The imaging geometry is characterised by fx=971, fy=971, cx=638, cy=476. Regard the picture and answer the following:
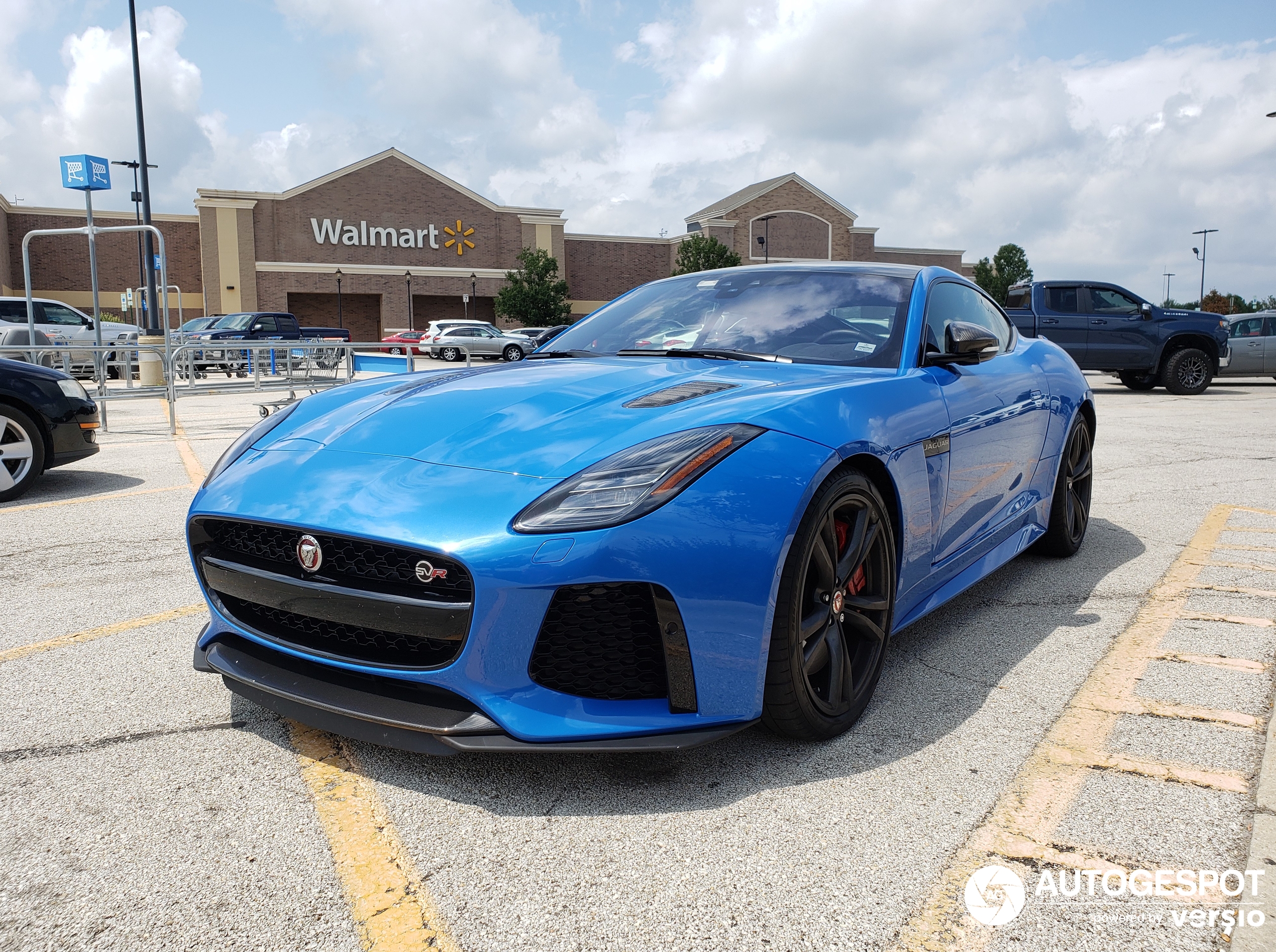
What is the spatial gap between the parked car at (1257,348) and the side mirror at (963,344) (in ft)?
62.3

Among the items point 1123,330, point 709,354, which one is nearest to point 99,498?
point 709,354

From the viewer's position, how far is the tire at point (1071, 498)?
4.62m

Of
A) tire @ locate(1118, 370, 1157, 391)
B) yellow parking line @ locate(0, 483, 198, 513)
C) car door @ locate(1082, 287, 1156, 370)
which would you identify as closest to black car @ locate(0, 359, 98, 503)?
yellow parking line @ locate(0, 483, 198, 513)

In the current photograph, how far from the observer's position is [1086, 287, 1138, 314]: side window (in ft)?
52.9

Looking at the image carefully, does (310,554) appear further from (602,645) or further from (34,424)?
(34,424)

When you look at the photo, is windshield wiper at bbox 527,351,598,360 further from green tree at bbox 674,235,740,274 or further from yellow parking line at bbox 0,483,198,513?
green tree at bbox 674,235,740,274

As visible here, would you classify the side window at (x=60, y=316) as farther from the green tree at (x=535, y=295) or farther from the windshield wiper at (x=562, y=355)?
the green tree at (x=535, y=295)

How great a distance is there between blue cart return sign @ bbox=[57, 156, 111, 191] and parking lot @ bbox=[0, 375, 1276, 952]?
17415 millimetres

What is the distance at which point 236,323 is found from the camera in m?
28.9

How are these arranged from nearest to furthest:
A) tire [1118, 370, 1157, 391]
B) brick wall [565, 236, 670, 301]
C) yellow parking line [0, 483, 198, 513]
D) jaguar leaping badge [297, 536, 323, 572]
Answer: jaguar leaping badge [297, 536, 323, 572] → yellow parking line [0, 483, 198, 513] → tire [1118, 370, 1157, 391] → brick wall [565, 236, 670, 301]

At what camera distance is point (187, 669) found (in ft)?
10.4

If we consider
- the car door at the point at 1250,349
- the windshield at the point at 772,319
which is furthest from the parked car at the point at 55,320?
the car door at the point at 1250,349

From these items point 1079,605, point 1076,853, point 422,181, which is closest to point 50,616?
point 1076,853

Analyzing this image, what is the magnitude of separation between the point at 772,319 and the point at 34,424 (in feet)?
17.5
